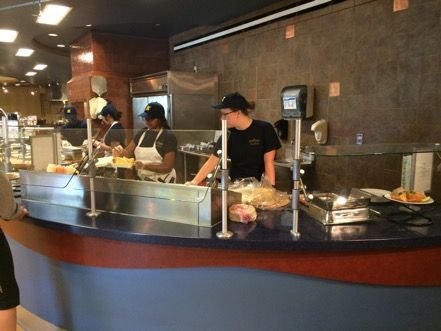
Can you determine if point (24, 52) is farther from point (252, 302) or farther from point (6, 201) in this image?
point (252, 302)

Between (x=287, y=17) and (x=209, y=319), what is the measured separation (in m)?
3.51

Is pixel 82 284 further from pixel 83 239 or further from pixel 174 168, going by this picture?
pixel 174 168

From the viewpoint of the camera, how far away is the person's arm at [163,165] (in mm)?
2131

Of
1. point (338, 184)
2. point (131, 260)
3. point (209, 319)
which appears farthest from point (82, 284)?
point (338, 184)

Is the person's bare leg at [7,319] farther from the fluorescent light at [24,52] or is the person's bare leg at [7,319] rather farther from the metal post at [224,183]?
the fluorescent light at [24,52]

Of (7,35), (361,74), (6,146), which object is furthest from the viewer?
(7,35)

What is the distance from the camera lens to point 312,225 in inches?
70.0

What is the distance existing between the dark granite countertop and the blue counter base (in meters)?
0.18

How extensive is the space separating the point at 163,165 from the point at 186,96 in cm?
330

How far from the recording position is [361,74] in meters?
3.46

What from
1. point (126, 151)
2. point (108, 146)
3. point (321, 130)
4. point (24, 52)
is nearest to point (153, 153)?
point (126, 151)

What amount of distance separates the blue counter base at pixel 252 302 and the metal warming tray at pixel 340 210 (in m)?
0.30

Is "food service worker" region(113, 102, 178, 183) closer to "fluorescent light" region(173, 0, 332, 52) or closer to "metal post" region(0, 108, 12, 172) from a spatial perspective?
"metal post" region(0, 108, 12, 172)

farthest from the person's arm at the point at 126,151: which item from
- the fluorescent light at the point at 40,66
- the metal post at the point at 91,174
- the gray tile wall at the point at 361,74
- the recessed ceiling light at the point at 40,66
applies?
the fluorescent light at the point at 40,66
